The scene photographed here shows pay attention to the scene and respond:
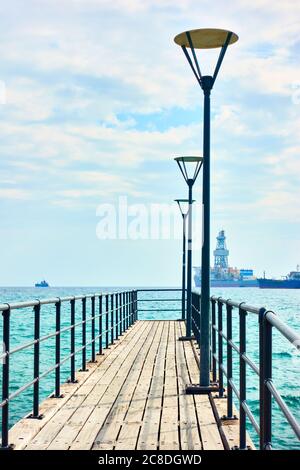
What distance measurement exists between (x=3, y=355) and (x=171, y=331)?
49.3 feet

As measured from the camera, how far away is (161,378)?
9977 mm

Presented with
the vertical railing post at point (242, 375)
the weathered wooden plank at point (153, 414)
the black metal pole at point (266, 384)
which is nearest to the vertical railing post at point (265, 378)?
→ the black metal pole at point (266, 384)

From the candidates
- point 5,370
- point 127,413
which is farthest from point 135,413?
point 5,370

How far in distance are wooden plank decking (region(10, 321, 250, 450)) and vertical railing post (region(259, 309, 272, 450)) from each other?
5.26 ft

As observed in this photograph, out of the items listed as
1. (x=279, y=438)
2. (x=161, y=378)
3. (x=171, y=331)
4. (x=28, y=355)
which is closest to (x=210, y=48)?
(x=161, y=378)

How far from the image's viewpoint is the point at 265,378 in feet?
13.7

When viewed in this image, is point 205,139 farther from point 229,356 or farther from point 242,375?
point 242,375

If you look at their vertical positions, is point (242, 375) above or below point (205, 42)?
below

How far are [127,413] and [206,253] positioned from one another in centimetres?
258

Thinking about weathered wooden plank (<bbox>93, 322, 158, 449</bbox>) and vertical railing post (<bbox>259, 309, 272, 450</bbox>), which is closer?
vertical railing post (<bbox>259, 309, 272, 450</bbox>)

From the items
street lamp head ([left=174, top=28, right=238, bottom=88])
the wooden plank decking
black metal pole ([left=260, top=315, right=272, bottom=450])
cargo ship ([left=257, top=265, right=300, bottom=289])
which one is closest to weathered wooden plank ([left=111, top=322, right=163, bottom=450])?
the wooden plank decking

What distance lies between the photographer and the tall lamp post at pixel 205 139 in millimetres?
8914

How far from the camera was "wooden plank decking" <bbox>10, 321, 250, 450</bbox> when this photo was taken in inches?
235

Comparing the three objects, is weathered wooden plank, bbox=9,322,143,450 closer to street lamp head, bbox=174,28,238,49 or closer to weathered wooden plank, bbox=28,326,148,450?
weathered wooden plank, bbox=28,326,148,450
